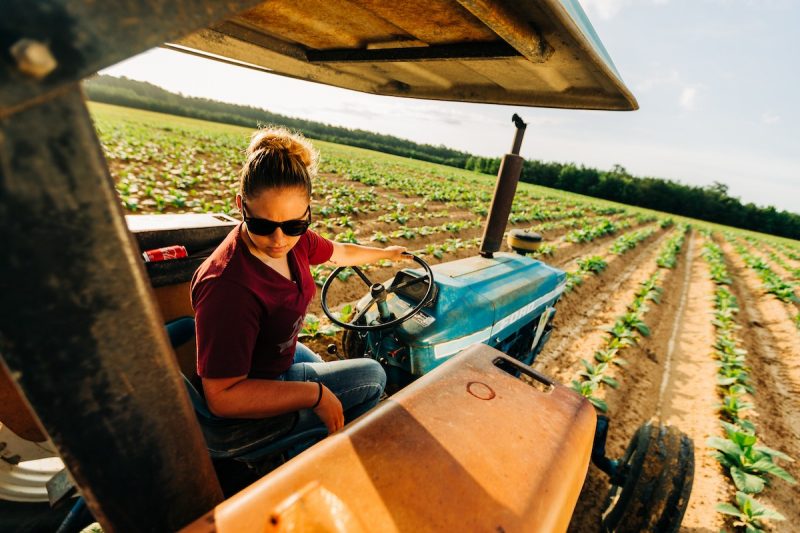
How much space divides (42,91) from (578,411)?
1.46 meters

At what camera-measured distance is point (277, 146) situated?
4.46ft

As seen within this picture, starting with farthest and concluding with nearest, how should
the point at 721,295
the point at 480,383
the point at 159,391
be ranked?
the point at 721,295 < the point at 480,383 < the point at 159,391

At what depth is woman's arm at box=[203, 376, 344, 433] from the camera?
47.7 inches

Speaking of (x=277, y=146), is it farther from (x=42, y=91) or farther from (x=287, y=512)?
(x=287, y=512)

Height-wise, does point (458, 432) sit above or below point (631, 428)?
above

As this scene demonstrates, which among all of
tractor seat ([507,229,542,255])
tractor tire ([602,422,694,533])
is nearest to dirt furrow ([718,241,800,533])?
tractor tire ([602,422,694,533])

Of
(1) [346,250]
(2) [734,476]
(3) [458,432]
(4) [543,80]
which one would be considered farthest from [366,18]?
(2) [734,476]

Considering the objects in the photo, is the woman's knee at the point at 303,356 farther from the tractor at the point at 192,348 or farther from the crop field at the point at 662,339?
the crop field at the point at 662,339

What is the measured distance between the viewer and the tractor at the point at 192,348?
0.38 meters

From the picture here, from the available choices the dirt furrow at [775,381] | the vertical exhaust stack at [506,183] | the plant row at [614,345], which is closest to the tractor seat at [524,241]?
the vertical exhaust stack at [506,183]

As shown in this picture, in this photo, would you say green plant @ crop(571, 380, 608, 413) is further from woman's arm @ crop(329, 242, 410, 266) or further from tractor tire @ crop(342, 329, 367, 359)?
woman's arm @ crop(329, 242, 410, 266)

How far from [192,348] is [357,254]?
1150mm

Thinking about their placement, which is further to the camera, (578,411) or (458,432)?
(578,411)

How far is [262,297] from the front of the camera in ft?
4.48
